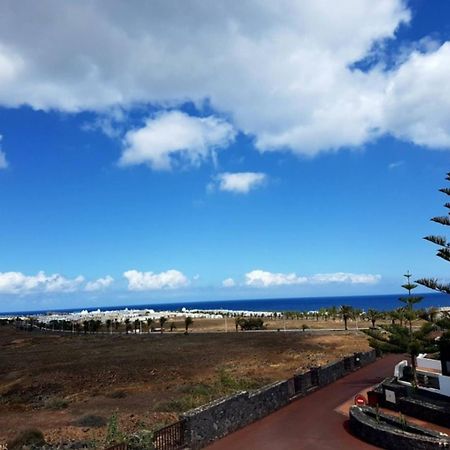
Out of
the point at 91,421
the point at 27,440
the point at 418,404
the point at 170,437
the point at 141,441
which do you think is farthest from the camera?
the point at 91,421

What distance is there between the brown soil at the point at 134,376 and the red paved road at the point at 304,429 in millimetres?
3848

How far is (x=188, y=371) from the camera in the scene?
31.7m

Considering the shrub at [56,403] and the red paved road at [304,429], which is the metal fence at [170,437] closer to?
the red paved road at [304,429]

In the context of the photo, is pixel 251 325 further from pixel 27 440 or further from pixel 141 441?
pixel 141 441

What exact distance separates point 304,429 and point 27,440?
32.1 feet

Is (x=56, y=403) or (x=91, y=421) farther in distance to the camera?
(x=56, y=403)

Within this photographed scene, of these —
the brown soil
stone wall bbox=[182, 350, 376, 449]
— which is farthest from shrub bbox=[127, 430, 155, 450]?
the brown soil

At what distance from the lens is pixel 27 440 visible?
53.0 feet

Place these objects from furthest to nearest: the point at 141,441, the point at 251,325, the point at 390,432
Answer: the point at 251,325, the point at 390,432, the point at 141,441

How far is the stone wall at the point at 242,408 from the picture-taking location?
14.9 m

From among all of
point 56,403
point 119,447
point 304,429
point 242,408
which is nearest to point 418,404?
point 304,429

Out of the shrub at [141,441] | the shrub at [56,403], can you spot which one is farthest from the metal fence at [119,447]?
the shrub at [56,403]

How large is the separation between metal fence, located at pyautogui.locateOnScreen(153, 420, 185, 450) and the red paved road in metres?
1.64

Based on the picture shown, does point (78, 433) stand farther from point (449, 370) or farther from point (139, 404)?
point (449, 370)
